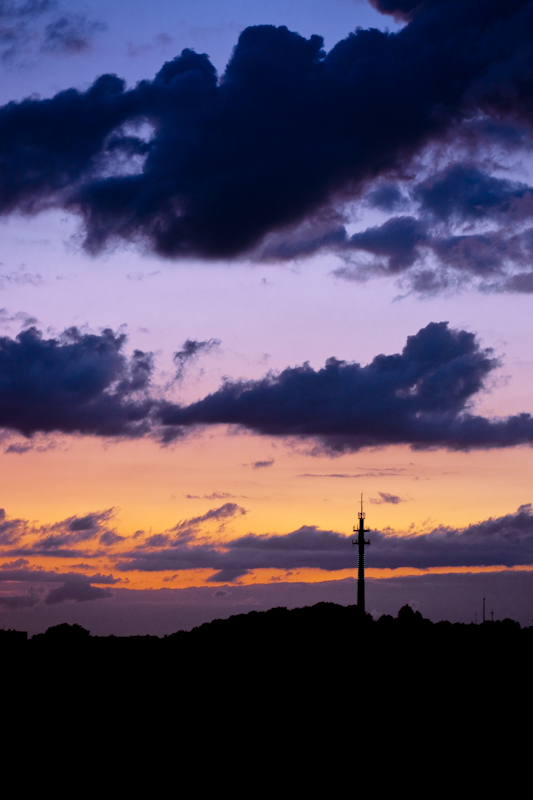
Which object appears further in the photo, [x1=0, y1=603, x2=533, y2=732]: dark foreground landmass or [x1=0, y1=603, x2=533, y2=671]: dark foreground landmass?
[x1=0, y1=603, x2=533, y2=671]: dark foreground landmass

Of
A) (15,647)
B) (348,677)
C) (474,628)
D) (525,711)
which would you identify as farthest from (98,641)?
(525,711)

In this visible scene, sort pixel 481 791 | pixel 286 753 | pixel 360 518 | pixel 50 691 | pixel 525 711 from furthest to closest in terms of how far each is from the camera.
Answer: pixel 360 518, pixel 50 691, pixel 286 753, pixel 525 711, pixel 481 791

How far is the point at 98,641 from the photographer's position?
12088cm

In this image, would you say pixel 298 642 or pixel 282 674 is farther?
pixel 298 642

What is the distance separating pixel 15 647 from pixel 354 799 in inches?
2138

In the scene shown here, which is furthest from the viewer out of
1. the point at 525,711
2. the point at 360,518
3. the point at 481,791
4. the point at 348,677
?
the point at 360,518

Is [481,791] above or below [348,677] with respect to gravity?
below

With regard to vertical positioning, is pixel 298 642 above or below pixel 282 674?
above

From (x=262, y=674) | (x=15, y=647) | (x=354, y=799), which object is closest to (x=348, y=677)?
(x=262, y=674)

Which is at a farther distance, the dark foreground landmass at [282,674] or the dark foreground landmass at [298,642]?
the dark foreground landmass at [298,642]

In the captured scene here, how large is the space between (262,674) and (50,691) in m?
24.6

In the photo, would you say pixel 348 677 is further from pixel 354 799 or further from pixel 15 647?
pixel 15 647

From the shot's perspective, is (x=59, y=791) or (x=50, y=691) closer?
(x=59, y=791)

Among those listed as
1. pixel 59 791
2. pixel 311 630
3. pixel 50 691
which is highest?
pixel 311 630
